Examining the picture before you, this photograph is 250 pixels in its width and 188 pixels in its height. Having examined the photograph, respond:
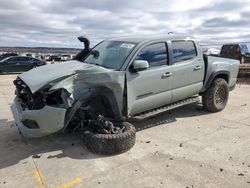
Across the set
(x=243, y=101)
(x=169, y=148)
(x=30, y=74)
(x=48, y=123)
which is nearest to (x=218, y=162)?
(x=169, y=148)

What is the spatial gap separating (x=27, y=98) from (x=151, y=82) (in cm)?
222

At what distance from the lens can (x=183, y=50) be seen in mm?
7074

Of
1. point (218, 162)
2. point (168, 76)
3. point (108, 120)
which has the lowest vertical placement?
point (218, 162)

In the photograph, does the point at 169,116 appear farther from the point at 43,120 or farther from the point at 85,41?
the point at 43,120

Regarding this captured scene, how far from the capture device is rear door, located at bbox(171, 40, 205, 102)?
6809 millimetres

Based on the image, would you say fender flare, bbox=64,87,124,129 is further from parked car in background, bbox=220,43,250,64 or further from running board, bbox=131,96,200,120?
parked car in background, bbox=220,43,250,64

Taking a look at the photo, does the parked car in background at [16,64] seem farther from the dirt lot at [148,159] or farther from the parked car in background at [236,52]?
the dirt lot at [148,159]

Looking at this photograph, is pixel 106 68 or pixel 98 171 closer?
pixel 98 171

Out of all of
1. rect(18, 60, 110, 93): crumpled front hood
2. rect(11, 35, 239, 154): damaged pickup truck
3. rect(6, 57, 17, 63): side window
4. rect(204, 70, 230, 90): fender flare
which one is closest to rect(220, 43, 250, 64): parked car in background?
rect(6, 57, 17, 63): side window

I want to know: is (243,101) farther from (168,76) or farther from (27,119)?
(27,119)

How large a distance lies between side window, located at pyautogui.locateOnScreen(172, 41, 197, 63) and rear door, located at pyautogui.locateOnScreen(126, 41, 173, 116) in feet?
0.91

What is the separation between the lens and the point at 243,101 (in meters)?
9.25

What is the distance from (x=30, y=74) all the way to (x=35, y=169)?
5.63 feet

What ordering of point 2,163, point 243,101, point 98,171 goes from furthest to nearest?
1. point 243,101
2. point 2,163
3. point 98,171
